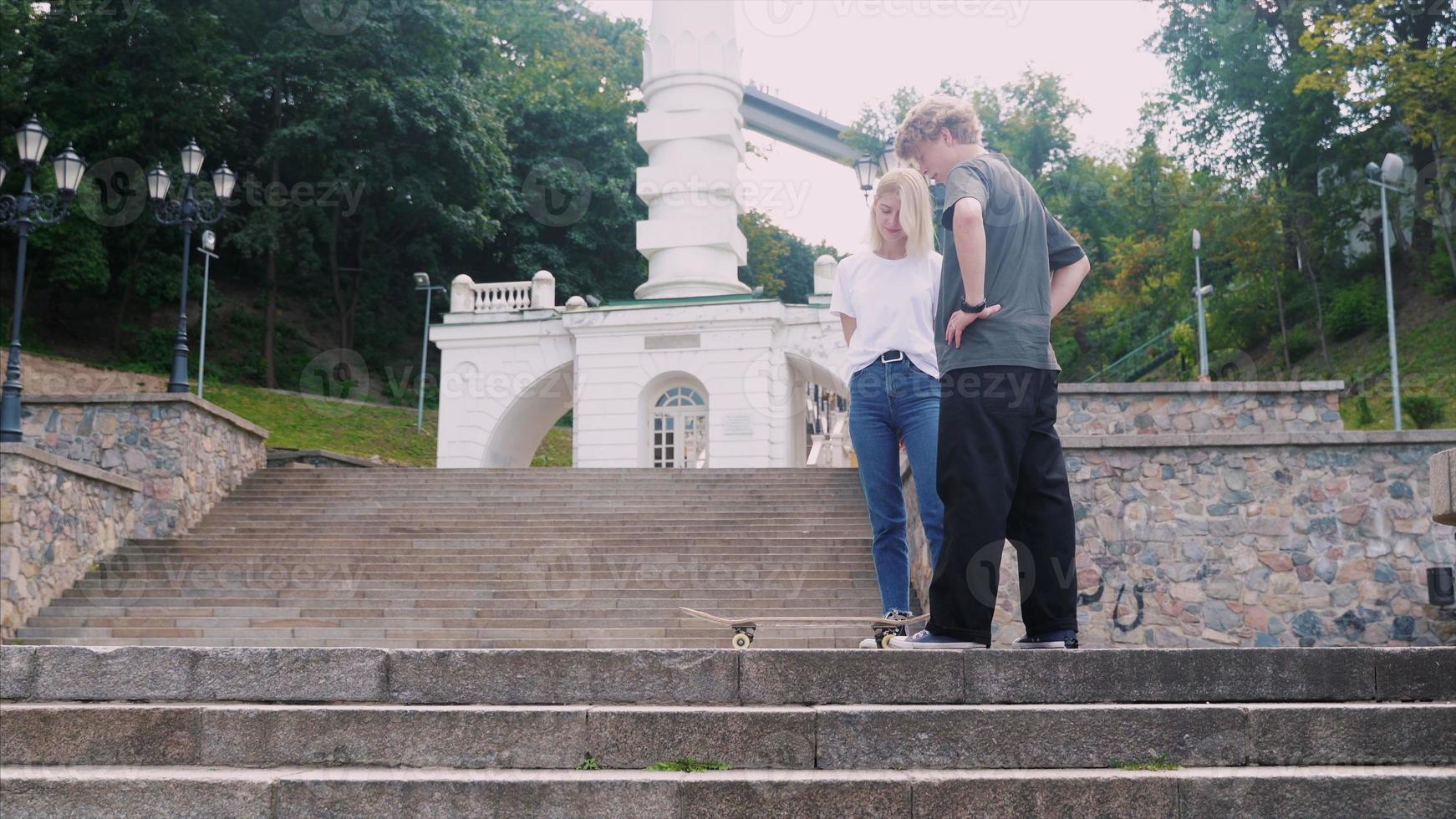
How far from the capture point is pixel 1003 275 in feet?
14.1

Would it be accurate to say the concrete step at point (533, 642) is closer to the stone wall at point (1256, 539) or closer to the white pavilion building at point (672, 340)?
A: the stone wall at point (1256, 539)

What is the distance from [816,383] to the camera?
84.2 feet

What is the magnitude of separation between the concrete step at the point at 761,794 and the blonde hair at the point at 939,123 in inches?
87.4

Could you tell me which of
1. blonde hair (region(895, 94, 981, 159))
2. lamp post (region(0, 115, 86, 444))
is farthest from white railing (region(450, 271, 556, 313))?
blonde hair (region(895, 94, 981, 159))

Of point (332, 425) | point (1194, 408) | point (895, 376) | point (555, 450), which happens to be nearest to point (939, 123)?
point (895, 376)

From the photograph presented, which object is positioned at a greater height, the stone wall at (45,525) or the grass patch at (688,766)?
the stone wall at (45,525)

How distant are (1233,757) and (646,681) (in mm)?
1763

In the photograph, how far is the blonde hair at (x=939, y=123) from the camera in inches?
176

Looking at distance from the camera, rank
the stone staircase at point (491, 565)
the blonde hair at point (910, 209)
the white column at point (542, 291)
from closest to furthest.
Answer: the blonde hair at point (910, 209)
the stone staircase at point (491, 565)
the white column at point (542, 291)

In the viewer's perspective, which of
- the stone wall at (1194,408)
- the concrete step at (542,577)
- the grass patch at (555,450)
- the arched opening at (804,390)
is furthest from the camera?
the grass patch at (555,450)

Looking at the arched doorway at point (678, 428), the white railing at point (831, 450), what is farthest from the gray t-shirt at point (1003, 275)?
the white railing at point (831, 450)

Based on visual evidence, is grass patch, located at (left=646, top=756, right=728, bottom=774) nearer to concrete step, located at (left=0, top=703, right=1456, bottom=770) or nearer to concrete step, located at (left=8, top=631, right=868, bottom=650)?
concrete step, located at (left=0, top=703, right=1456, bottom=770)

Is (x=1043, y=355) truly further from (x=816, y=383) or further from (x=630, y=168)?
(x=630, y=168)

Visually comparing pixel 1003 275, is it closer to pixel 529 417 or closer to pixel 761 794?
pixel 761 794
